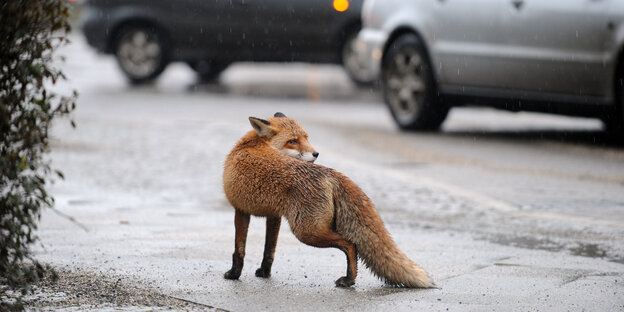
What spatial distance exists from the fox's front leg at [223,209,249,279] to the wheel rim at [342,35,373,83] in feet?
41.6

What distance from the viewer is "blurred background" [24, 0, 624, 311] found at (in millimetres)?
5680

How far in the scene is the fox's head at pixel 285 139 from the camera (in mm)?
5285

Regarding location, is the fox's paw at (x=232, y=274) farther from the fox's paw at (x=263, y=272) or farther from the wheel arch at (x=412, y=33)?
the wheel arch at (x=412, y=33)

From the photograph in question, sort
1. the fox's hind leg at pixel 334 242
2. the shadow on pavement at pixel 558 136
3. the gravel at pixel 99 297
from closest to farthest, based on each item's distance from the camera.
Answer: the gravel at pixel 99 297
the fox's hind leg at pixel 334 242
the shadow on pavement at pixel 558 136

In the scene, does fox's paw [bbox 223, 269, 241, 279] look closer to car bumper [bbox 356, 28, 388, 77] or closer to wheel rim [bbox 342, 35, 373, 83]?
car bumper [bbox 356, 28, 388, 77]

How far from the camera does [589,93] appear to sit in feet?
34.0

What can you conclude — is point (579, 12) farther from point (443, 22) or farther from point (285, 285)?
point (285, 285)

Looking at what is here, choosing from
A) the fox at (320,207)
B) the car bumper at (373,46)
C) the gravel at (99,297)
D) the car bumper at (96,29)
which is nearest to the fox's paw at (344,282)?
the fox at (320,207)

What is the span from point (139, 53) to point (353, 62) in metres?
3.55

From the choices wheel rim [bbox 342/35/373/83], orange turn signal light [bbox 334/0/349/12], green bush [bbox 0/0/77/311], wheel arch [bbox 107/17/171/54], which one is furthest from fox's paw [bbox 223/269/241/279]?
wheel arch [bbox 107/17/171/54]

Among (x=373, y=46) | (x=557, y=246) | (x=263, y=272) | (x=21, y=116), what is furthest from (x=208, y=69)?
(x=21, y=116)

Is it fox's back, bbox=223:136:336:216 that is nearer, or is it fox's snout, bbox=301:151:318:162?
fox's back, bbox=223:136:336:216

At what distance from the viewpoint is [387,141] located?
1170 cm

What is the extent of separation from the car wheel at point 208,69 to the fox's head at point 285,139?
47.4 feet
